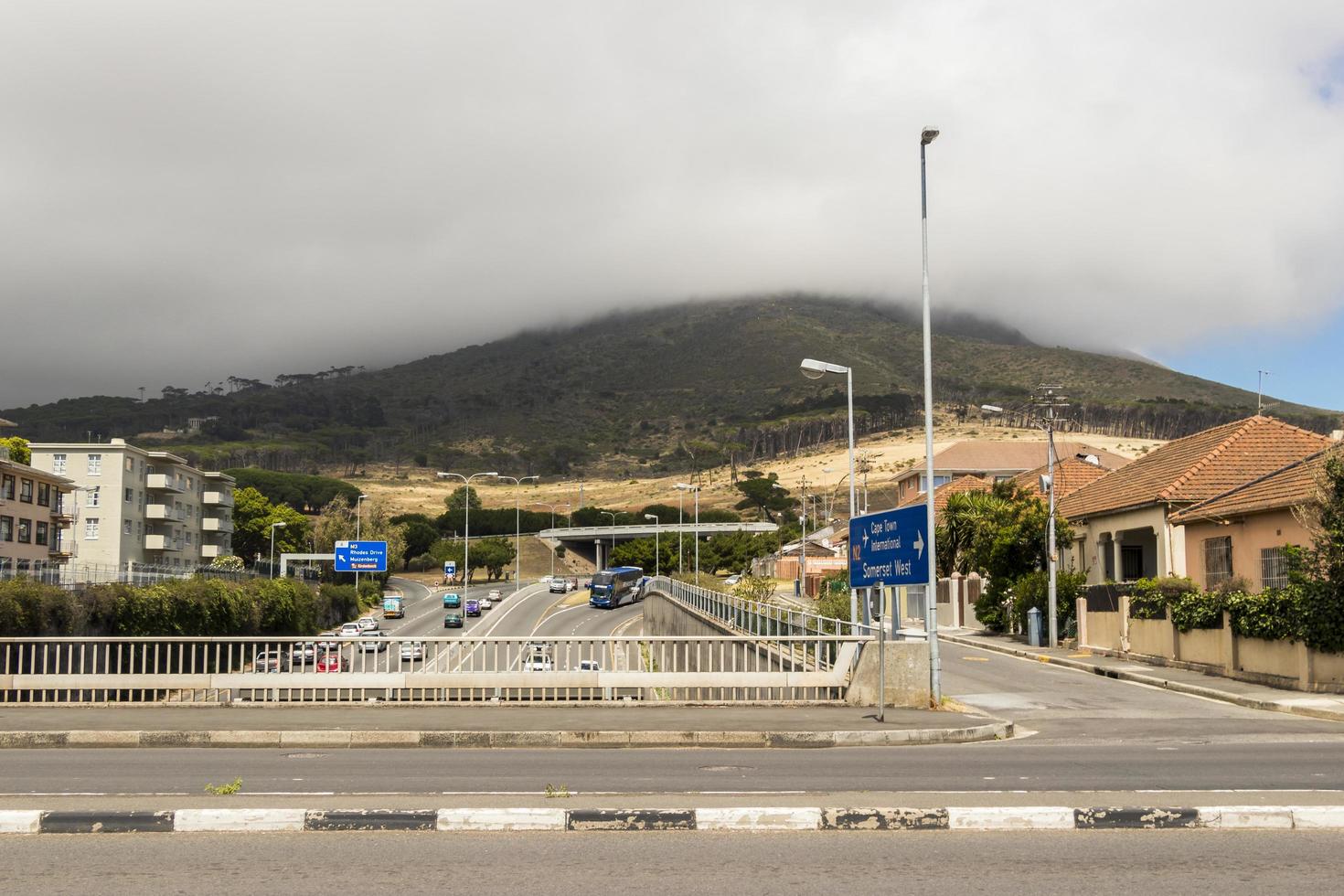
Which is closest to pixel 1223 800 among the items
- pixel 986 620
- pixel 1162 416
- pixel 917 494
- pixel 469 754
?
pixel 469 754

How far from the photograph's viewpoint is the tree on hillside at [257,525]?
141375 mm

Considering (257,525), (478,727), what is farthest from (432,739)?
(257,525)

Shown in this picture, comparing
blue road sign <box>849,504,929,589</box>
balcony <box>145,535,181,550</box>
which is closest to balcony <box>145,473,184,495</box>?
balcony <box>145,535,181,550</box>

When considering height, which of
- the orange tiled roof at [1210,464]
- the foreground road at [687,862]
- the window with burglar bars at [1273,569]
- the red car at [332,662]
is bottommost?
the foreground road at [687,862]

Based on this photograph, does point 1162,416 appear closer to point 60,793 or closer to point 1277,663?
point 1277,663

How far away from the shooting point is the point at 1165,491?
121 ft

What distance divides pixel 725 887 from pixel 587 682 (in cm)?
1221

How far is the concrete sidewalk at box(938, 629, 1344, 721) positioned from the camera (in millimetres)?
21156

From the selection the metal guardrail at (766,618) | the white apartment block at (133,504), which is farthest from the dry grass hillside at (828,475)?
the metal guardrail at (766,618)

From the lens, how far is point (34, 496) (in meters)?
81.2

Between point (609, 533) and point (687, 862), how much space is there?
148 metres

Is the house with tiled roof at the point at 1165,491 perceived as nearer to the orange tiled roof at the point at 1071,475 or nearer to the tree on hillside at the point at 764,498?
the orange tiled roof at the point at 1071,475

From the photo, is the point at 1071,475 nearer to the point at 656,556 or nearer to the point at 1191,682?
the point at 1191,682

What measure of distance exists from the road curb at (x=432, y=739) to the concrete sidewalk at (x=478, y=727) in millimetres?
12
